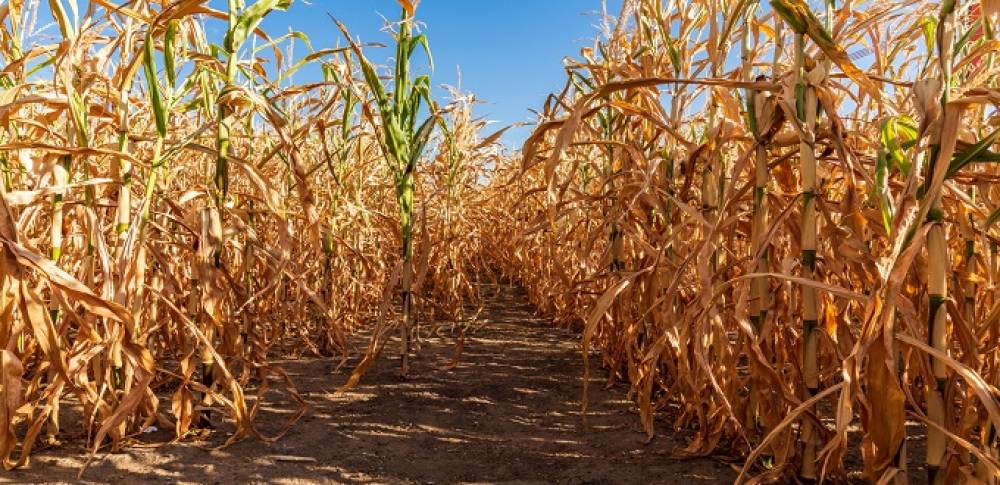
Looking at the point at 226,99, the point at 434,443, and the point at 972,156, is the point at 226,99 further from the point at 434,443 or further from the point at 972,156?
the point at 972,156

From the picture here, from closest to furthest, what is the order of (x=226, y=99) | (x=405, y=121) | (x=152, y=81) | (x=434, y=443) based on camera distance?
1. (x=152, y=81)
2. (x=226, y=99)
3. (x=434, y=443)
4. (x=405, y=121)

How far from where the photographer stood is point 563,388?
2.89m

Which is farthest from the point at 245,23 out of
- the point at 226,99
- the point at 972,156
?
the point at 972,156

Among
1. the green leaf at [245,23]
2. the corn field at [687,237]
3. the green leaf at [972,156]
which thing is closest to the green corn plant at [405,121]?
the corn field at [687,237]

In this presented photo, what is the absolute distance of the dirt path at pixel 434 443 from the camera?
190cm

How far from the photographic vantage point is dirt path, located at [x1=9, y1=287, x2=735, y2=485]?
1904 millimetres

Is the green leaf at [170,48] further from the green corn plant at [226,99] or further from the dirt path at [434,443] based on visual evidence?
the dirt path at [434,443]

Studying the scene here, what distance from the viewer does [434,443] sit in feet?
7.47

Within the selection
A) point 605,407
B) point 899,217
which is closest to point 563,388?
point 605,407

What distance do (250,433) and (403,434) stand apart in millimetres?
540

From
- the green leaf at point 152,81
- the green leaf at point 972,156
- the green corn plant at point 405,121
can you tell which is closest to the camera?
the green leaf at point 972,156

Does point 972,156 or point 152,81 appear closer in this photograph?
point 972,156

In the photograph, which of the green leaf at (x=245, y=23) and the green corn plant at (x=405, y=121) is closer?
the green leaf at (x=245, y=23)

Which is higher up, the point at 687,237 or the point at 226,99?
the point at 226,99
